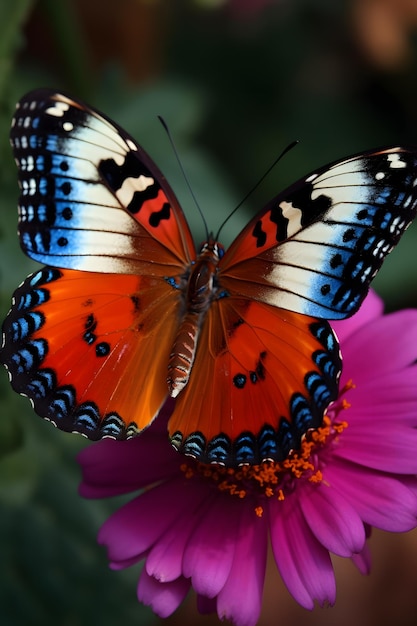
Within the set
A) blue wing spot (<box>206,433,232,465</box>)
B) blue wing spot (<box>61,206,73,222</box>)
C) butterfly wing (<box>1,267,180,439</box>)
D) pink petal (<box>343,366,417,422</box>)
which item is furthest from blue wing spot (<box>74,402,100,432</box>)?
pink petal (<box>343,366,417,422</box>)

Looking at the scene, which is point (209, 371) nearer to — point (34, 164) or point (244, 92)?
point (34, 164)

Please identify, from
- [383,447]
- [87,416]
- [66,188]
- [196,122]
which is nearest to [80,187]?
[66,188]

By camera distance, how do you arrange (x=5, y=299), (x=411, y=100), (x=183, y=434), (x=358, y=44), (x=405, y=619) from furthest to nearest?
(x=358, y=44) → (x=411, y=100) → (x=405, y=619) → (x=5, y=299) → (x=183, y=434)

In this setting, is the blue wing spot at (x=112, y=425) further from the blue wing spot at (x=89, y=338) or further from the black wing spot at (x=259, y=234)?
the black wing spot at (x=259, y=234)

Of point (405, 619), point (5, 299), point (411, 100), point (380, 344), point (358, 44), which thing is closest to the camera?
point (380, 344)

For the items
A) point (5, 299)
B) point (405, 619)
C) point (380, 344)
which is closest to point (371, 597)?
point (405, 619)

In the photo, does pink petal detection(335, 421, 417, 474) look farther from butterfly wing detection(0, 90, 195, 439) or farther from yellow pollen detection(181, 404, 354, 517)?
butterfly wing detection(0, 90, 195, 439)

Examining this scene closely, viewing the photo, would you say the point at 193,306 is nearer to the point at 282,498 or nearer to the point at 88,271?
the point at 88,271

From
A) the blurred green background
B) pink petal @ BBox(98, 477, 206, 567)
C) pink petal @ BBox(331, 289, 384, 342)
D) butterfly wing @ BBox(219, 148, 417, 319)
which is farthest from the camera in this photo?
the blurred green background
